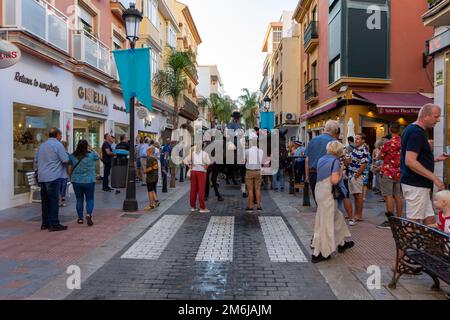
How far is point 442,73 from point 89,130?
1275 centimetres

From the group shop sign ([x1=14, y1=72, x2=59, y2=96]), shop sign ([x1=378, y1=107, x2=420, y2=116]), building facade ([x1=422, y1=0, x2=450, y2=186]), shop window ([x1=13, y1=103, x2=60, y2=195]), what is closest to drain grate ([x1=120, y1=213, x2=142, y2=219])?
shop window ([x1=13, y1=103, x2=60, y2=195])

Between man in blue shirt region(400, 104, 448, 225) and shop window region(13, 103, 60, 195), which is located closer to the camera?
man in blue shirt region(400, 104, 448, 225)

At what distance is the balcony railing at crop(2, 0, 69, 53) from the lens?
9.19 meters

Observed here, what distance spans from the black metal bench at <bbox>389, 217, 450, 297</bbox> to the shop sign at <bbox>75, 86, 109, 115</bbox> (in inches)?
479

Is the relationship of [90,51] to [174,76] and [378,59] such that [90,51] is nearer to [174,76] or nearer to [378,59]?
[174,76]

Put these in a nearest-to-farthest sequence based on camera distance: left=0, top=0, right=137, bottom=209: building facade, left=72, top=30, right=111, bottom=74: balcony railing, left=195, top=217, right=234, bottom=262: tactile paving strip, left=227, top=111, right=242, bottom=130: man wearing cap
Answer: left=195, top=217, right=234, bottom=262: tactile paving strip → left=0, top=0, right=137, bottom=209: building facade → left=72, top=30, right=111, bottom=74: balcony railing → left=227, top=111, right=242, bottom=130: man wearing cap

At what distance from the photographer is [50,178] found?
22.6ft

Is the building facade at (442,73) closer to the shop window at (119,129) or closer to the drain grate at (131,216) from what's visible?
the drain grate at (131,216)

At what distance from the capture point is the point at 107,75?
15289mm

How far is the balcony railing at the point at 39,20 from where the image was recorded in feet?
30.1

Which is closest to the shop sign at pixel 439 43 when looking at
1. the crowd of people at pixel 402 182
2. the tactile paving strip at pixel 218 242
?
the crowd of people at pixel 402 182

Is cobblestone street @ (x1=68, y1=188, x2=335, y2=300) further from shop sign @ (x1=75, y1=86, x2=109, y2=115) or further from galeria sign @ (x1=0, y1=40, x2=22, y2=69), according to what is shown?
shop sign @ (x1=75, y1=86, x2=109, y2=115)

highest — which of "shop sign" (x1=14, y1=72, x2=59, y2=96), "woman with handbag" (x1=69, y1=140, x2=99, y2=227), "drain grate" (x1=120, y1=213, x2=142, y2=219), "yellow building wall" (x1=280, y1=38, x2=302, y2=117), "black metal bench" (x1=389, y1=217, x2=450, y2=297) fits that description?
"yellow building wall" (x1=280, y1=38, x2=302, y2=117)

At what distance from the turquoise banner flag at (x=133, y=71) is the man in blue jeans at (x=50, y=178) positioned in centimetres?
303
